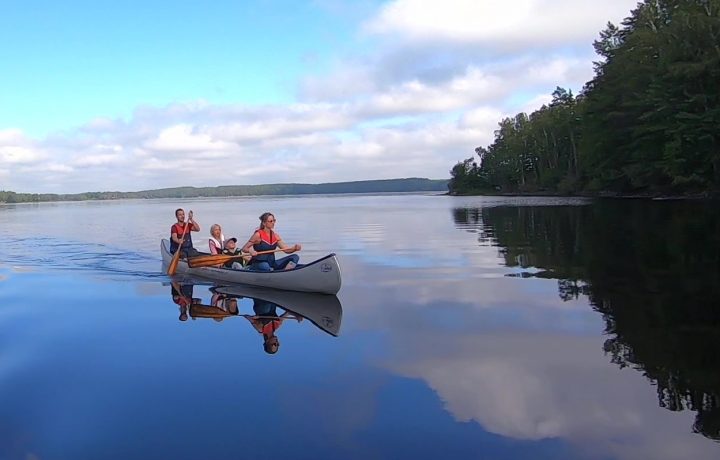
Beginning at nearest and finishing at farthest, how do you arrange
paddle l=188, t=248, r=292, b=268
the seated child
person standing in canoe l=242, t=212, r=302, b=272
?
1. person standing in canoe l=242, t=212, r=302, b=272
2. the seated child
3. paddle l=188, t=248, r=292, b=268

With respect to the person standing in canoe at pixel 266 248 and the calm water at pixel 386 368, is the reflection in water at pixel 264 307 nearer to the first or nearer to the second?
the calm water at pixel 386 368

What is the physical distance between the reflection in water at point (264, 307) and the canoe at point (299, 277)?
156mm

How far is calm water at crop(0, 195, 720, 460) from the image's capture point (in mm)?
5617

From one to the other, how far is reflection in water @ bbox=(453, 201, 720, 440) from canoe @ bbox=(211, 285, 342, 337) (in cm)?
449

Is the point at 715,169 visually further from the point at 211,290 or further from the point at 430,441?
the point at 430,441

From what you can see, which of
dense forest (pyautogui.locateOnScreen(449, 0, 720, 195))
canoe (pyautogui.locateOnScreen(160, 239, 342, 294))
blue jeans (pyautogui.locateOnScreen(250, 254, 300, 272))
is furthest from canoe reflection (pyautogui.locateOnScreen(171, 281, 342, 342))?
dense forest (pyautogui.locateOnScreen(449, 0, 720, 195))

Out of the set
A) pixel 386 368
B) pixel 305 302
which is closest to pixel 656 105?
pixel 305 302

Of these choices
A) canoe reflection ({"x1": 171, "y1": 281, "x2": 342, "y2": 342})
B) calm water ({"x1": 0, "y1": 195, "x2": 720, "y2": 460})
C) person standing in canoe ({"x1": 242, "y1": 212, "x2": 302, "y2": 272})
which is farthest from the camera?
person standing in canoe ({"x1": 242, "y1": 212, "x2": 302, "y2": 272})

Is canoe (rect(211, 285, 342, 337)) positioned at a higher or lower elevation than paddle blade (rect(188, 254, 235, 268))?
lower

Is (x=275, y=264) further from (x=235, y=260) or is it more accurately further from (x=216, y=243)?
(x=216, y=243)

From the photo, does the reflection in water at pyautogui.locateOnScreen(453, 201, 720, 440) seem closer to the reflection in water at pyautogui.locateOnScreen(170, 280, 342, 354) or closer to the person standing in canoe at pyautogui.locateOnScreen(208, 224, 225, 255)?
the reflection in water at pyautogui.locateOnScreen(170, 280, 342, 354)

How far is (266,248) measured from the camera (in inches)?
590

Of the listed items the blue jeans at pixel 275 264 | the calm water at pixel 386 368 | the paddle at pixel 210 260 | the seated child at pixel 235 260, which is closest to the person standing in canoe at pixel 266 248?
the blue jeans at pixel 275 264

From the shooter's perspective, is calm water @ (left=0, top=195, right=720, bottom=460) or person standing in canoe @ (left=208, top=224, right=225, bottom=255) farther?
person standing in canoe @ (left=208, top=224, right=225, bottom=255)
